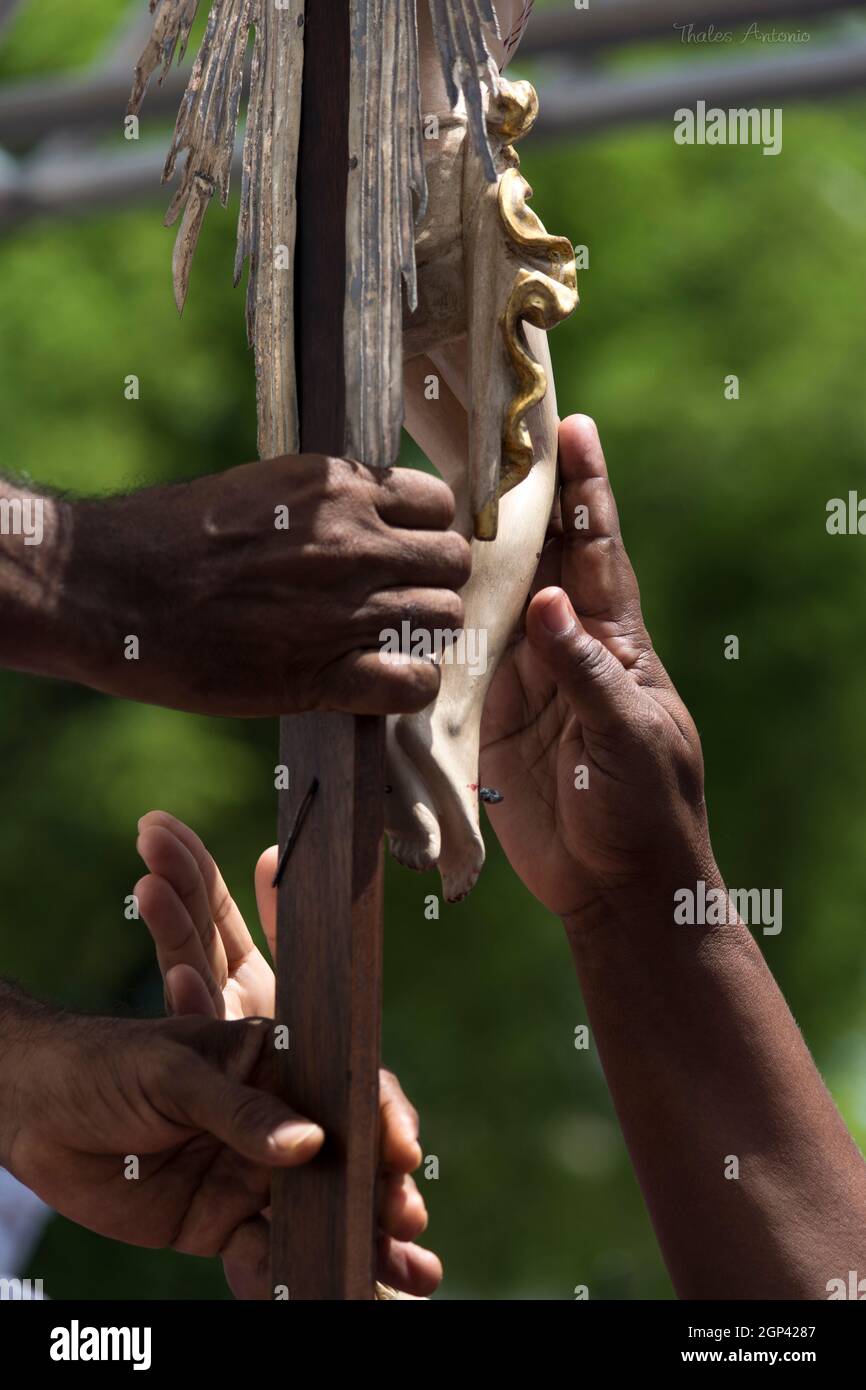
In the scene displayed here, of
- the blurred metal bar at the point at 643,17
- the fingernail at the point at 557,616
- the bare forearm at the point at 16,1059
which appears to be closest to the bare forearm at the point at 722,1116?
the fingernail at the point at 557,616

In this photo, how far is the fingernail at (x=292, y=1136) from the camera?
1.14 meters

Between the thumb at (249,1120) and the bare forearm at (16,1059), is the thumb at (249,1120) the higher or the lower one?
the lower one

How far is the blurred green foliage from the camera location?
355 cm

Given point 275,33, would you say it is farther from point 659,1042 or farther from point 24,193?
point 24,193

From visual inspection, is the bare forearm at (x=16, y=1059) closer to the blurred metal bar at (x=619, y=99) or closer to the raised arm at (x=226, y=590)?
the raised arm at (x=226, y=590)

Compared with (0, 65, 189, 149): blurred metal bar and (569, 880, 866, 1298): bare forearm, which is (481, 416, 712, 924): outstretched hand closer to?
(569, 880, 866, 1298): bare forearm

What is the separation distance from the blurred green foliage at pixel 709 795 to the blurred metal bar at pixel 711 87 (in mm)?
807

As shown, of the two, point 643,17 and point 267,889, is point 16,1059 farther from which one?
point 643,17

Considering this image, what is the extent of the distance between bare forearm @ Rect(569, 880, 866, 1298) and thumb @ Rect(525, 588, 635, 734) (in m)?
0.24

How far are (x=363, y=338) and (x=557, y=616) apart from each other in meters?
0.37

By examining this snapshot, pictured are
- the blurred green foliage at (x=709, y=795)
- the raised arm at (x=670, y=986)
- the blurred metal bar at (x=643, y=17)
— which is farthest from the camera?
the blurred green foliage at (x=709, y=795)

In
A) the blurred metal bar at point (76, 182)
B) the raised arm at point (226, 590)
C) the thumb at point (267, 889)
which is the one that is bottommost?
the thumb at point (267, 889)

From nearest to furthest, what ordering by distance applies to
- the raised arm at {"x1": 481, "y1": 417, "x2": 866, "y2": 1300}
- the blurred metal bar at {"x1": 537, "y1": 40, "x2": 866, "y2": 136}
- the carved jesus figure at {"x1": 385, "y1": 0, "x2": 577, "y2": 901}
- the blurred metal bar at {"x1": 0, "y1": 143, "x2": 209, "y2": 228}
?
the carved jesus figure at {"x1": 385, "y1": 0, "x2": 577, "y2": 901} → the raised arm at {"x1": 481, "y1": 417, "x2": 866, "y2": 1300} → the blurred metal bar at {"x1": 537, "y1": 40, "x2": 866, "y2": 136} → the blurred metal bar at {"x1": 0, "y1": 143, "x2": 209, "y2": 228}

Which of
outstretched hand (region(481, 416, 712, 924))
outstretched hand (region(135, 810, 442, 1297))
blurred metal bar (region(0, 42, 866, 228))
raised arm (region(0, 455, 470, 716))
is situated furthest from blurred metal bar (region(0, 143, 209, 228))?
raised arm (region(0, 455, 470, 716))
